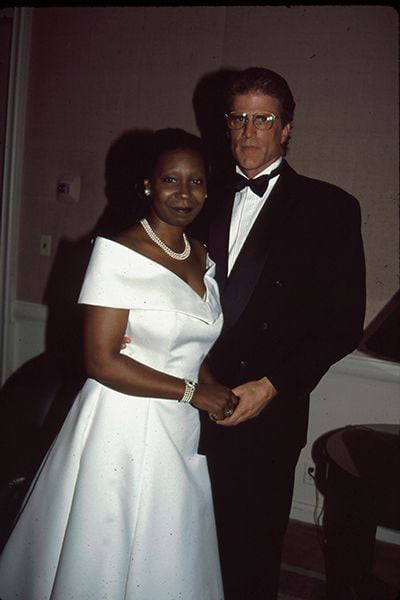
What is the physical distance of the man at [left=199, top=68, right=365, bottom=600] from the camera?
6.41ft

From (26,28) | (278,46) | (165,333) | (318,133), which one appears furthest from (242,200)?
(26,28)

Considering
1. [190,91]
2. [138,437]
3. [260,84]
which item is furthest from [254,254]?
[190,91]

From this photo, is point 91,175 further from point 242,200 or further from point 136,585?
point 136,585

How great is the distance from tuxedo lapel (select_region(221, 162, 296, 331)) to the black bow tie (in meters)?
0.05

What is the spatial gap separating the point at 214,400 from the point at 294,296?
53 cm

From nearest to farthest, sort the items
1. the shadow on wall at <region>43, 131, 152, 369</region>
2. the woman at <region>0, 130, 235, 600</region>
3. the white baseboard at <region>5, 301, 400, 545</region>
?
the woman at <region>0, 130, 235, 600</region> → the white baseboard at <region>5, 301, 400, 545</region> → the shadow on wall at <region>43, 131, 152, 369</region>

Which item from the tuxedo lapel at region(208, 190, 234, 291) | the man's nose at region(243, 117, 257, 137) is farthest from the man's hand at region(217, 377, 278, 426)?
the man's nose at region(243, 117, 257, 137)

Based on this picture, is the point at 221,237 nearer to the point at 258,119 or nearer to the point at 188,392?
the point at 258,119

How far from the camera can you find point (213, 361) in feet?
6.79

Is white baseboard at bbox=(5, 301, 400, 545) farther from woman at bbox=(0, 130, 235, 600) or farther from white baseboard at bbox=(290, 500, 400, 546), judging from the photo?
woman at bbox=(0, 130, 235, 600)

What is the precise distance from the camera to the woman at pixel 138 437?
168cm

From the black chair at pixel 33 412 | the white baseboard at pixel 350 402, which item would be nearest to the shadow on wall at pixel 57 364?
the black chair at pixel 33 412

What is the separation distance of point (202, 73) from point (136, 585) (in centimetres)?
280

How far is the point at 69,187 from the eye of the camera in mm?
3537
